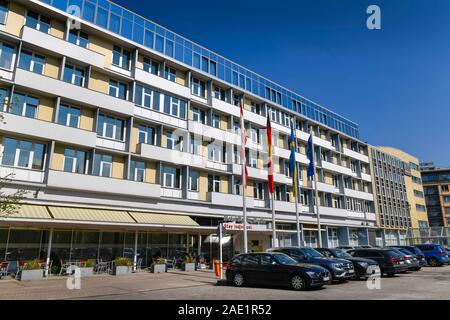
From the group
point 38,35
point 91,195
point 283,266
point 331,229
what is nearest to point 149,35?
point 38,35

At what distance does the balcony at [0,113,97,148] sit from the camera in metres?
20.9

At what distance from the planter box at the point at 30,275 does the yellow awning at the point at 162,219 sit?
259 inches

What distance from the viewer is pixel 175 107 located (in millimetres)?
30641

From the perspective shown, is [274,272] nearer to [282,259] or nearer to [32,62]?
[282,259]

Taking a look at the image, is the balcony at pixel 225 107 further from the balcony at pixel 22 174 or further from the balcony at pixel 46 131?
the balcony at pixel 22 174

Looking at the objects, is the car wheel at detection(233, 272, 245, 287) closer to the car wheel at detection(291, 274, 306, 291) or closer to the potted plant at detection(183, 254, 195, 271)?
the car wheel at detection(291, 274, 306, 291)

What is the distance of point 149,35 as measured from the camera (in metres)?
30.3

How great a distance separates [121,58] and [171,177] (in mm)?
10465

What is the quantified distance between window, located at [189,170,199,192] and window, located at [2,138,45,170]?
39.6 ft

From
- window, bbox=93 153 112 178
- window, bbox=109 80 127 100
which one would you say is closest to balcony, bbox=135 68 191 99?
window, bbox=109 80 127 100

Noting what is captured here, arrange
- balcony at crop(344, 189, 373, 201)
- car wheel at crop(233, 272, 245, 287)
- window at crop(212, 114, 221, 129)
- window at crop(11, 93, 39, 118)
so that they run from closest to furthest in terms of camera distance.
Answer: car wheel at crop(233, 272, 245, 287)
window at crop(11, 93, 39, 118)
window at crop(212, 114, 221, 129)
balcony at crop(344, 189, 373, 201)

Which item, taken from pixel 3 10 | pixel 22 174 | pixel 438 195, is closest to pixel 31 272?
pixel 22 174

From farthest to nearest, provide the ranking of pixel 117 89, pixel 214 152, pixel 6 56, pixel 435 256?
1. pixel 214 152
2. pixel 435 256
3. pixel 117 89
4. pixel 6 56

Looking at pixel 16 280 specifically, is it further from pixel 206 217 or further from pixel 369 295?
pixel 369 295
